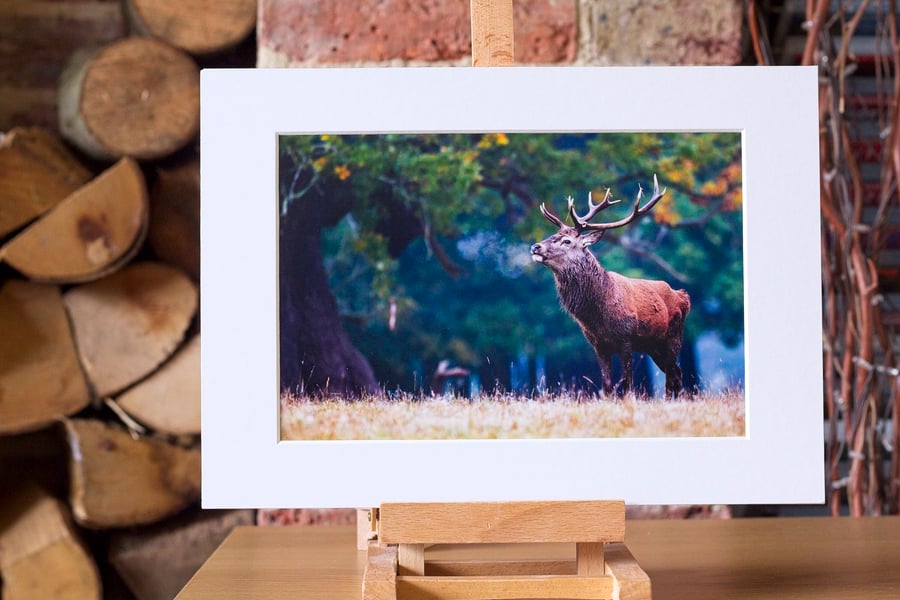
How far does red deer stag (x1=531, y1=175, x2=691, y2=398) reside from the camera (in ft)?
2.91

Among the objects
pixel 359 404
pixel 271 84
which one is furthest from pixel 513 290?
pixel 271 84

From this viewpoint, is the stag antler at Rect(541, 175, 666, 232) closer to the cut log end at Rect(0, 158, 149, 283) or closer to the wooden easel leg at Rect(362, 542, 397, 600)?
the wooden easel leg at Rect(362, 542, 397, 600)

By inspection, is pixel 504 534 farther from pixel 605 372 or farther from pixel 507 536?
pixel 605 372

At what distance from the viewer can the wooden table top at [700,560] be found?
36.5 inches

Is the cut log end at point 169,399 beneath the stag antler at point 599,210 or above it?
beneath

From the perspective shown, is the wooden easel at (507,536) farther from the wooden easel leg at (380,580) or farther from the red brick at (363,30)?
the red brick at (363,30)

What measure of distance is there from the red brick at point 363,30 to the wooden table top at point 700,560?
0.75 metres

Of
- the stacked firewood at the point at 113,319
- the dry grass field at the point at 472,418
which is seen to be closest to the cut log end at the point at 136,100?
the stacked firewood at the point at 113,319

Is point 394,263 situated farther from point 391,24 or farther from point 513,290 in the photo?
point 391,24

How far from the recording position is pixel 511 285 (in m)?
0.89

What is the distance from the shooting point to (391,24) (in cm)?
138

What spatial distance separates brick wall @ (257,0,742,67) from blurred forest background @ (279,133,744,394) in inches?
21.4

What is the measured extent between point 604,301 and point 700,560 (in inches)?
15.2

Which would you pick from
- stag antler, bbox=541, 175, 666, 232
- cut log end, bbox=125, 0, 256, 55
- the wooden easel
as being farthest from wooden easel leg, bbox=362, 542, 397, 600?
cut log end, bbox=125, 0, 256, 55
